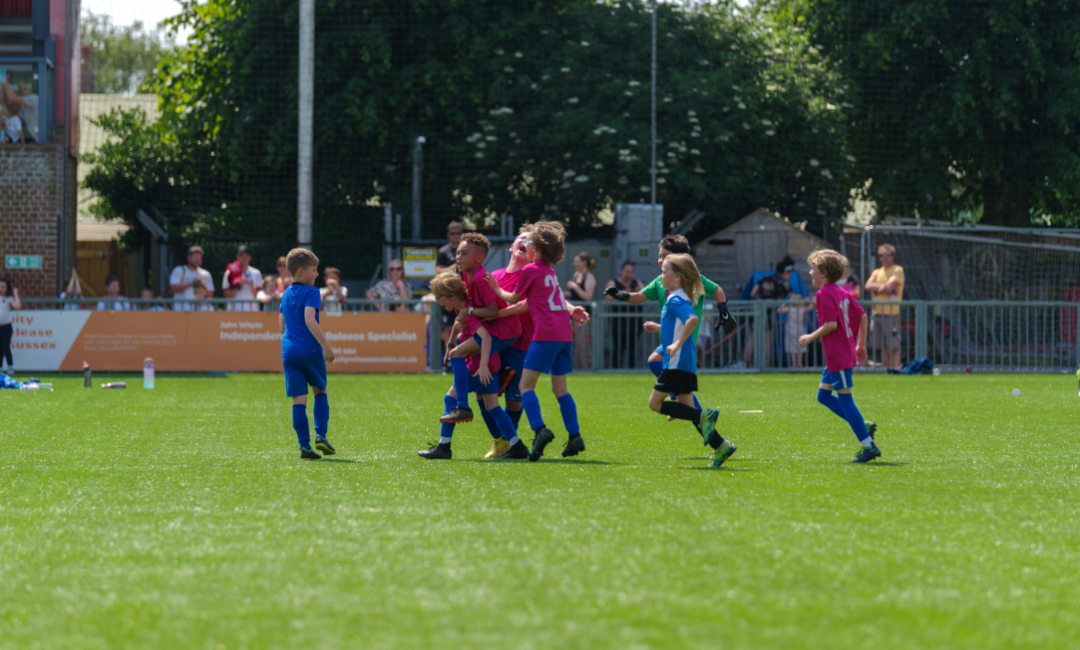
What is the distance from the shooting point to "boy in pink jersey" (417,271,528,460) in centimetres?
800

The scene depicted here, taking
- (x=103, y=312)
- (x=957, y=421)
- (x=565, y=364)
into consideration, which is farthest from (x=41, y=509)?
(x=103, y=312)

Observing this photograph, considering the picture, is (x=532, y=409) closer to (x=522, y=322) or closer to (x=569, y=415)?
(x=569, y=415)

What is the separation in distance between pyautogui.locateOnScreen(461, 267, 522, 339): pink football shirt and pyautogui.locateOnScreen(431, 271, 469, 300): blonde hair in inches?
3.9

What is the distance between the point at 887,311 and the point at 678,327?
11.9 meters

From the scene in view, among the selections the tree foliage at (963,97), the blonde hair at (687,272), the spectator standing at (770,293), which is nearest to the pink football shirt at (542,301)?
the blonde hair at (687,272)

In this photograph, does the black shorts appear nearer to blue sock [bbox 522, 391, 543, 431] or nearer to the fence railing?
blue sock [bbox 522, 391, 543, 431]

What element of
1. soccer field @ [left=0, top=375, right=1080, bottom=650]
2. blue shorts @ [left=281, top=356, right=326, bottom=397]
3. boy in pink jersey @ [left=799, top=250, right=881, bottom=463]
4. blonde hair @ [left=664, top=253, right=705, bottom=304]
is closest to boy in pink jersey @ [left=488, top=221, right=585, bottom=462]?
soccer field @ [left=0, top=375, right=1080, bottom=650]

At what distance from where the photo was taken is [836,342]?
8.09 meters

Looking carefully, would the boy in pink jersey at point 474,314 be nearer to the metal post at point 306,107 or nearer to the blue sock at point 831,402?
the blue sock at point 831,402

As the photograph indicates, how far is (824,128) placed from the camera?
26.6 m

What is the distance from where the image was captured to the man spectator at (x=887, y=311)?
18.7 meters

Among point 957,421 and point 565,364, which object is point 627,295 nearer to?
point 565,364

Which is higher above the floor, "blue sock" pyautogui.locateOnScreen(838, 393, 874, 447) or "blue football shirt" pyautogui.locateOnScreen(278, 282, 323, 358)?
"blue football shirt" pyautogui.locateOnScreen(278, 282, 323, 358)

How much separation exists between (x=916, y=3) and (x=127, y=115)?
19.1 m
